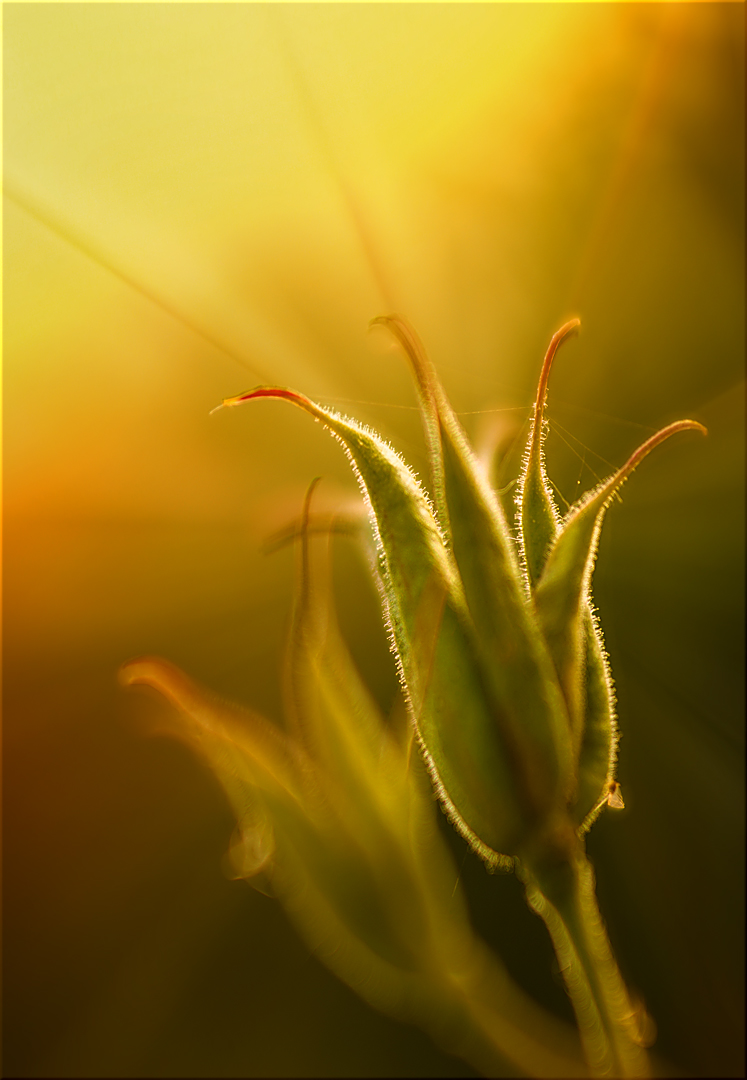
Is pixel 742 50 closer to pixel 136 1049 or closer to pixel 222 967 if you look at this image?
pixel 222 967

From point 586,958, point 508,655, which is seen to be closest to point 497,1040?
point 586,958

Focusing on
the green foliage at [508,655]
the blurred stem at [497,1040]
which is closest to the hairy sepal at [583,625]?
the green foliage at [508,655]

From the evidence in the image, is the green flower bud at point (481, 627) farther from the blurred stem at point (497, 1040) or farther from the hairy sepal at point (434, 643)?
the blurred stem at point (497, 1040)

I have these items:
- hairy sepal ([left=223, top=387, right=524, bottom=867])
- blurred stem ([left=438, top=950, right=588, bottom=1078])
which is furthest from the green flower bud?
blurred stem ([left=438, top=950, right=588, bottom=1078])

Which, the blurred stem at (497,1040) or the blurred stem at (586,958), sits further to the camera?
the blurred stem at (497,1040)

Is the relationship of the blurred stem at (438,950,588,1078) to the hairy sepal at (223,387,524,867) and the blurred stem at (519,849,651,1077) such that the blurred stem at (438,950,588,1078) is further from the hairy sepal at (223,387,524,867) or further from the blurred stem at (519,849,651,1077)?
the hairy sepal at (223,387,524,867)

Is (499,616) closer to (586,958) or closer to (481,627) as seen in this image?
(481,627)

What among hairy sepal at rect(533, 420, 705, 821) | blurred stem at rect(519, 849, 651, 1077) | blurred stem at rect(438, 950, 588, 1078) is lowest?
blurred stem at rect(438, 950, 588, 1078)

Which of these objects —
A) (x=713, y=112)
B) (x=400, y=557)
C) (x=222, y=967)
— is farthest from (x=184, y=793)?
(x=713, y=112)
